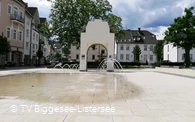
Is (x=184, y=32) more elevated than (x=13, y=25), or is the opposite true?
(x=13, y=25)

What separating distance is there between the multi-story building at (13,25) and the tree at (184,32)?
28.7m

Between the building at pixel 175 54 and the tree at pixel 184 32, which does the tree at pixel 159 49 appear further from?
the tree at pixel 184 32

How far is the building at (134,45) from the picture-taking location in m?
78.8

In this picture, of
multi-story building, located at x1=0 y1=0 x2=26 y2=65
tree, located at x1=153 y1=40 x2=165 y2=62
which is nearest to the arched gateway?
multi-story building, located at x1=0 y1=0 x2=26 y2=65

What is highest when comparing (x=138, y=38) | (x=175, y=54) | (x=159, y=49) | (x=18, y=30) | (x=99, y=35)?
(x=138, y=38)

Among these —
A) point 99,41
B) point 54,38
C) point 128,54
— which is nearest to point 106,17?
point 54,38

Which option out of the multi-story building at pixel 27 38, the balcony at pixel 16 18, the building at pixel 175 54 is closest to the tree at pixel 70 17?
the balcony at pixel 16 18

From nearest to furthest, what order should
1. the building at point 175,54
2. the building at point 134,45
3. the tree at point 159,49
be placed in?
the building at point 175,54 < the tree at point 159,49 < the building at point 134,45

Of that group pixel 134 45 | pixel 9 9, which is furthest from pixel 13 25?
pixel 134 45

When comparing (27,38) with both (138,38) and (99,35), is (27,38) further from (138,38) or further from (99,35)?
(138,38)

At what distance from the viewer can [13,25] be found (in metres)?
44.8

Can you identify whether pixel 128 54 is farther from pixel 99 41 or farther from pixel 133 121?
pixel 133 121

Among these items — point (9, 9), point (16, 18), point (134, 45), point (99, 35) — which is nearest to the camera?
point (99, 35)

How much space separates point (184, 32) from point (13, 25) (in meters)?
32.1
